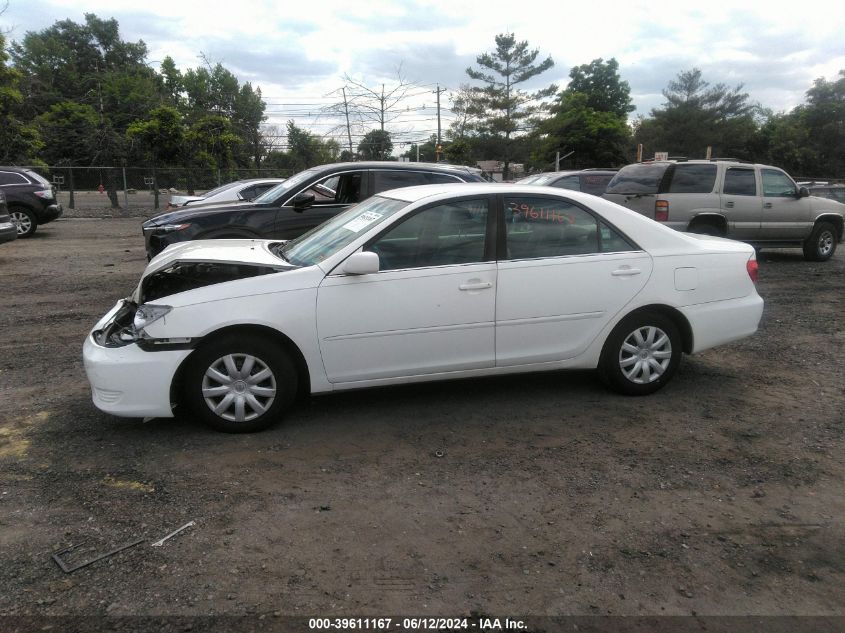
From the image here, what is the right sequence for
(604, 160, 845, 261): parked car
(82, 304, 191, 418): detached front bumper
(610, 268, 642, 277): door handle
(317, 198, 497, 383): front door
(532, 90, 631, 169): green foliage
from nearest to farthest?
1. (82, 304, 191, 418): detached front bumper
2. (317, 198, 497, 383): front door
3. (610, 268, 642, 277): door handle
4. (604, 160, 845, 261): parked car
5. (532, 90, 631, 169): green foliage

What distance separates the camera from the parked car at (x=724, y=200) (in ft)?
36.5

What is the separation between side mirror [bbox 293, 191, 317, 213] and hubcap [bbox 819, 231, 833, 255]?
9.88 m

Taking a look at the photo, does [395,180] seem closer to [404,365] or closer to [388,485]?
[404,365]

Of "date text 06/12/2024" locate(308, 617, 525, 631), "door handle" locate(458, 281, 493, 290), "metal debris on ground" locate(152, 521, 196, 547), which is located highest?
"door handle" locate(458, 281, 493, 290)

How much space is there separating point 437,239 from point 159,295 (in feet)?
6.48

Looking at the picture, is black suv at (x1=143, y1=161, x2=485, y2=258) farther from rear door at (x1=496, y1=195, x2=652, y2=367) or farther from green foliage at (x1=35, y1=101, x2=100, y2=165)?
green foliage at (x1=35, y1=101, x2=100, y2=165)

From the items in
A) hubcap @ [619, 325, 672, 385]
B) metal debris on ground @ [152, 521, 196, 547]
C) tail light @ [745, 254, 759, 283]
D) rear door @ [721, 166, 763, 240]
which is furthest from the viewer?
rear door @ [721, 166, 763, 240]

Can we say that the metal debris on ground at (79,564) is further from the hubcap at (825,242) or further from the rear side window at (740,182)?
the hubcap at (825,242)

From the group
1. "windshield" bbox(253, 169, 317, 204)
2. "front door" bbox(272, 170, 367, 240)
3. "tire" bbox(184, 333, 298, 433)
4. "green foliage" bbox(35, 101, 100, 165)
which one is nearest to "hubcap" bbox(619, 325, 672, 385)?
"tire" bbox(184, 333, 298, 433)

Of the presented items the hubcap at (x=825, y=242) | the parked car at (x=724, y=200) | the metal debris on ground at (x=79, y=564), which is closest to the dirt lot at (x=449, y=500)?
the metal debris on ground at (x=79, y=564)

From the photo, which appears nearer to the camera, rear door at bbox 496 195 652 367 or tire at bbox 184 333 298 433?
tire at bbox 184 333 298 433

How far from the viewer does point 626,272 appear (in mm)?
4914

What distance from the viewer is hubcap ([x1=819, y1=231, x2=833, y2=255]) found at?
12.6m

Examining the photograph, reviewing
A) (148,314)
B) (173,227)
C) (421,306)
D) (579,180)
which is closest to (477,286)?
(421,306)
